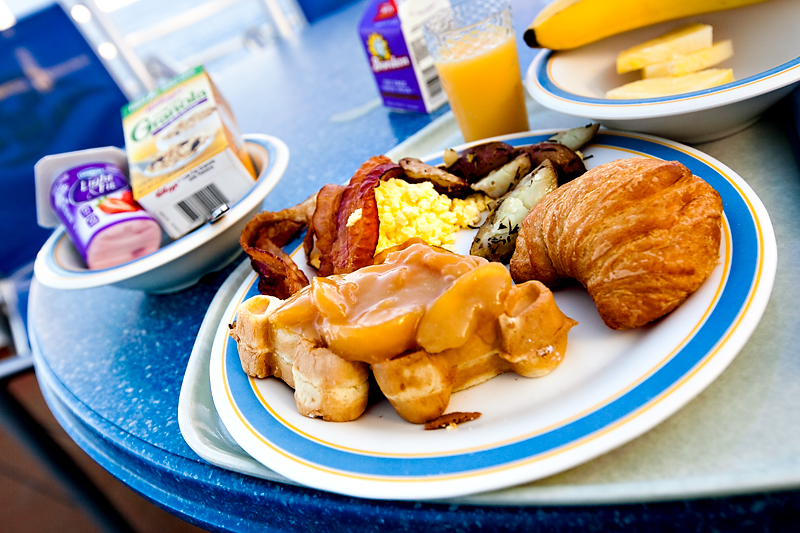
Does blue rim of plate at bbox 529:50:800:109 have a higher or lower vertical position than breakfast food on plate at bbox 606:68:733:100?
higher

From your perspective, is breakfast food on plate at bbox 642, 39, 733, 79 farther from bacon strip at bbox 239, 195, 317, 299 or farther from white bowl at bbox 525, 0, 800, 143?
bacon strip at bbox 239, 195, 317, 299

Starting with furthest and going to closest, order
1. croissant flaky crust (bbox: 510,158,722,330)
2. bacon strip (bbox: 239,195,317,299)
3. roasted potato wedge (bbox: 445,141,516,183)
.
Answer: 1. roasted potato wedge (bbox: 445,141,516,183)
2. bacon strip (bbox: 239,195,317,299)
3. croissant flaky crust (bbox: 510,158,722,330)

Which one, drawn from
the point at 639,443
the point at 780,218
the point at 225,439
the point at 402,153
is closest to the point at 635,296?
the point at 639,443

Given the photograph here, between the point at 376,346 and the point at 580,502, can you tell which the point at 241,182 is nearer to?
the point at 376,346

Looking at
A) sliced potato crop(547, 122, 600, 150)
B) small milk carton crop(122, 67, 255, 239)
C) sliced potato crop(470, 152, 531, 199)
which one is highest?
small milk carton crop(122, 67, 255, 239)

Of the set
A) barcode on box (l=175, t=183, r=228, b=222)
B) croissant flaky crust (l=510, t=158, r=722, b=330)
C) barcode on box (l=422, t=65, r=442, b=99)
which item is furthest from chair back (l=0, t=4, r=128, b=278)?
croissant flaky crust (l=510, t=158, r=722, b=330)

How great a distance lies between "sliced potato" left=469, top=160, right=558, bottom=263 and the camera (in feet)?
3.63

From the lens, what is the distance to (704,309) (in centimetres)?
72

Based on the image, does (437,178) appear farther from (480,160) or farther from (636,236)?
(636,236)

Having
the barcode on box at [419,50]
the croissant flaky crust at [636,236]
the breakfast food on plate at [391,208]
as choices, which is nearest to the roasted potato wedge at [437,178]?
the breakfast food on plate at [391,208]

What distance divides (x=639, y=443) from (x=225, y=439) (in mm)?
722

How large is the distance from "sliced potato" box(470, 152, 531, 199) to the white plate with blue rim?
406mm

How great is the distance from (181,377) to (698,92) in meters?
1.32

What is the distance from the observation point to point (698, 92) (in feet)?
3.38
